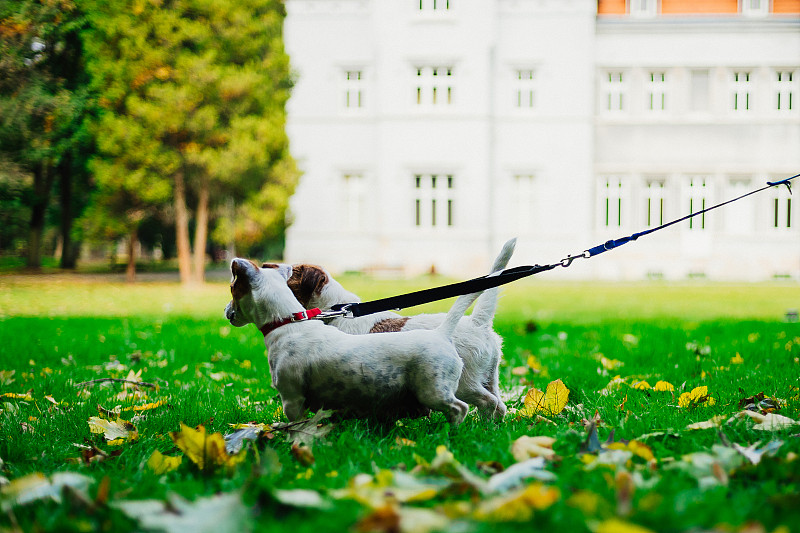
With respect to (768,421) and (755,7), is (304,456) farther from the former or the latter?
(755,7)

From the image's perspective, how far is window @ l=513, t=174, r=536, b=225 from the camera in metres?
21.6

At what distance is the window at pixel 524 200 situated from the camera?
21609mm

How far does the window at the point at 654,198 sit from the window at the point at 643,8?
5763 mm

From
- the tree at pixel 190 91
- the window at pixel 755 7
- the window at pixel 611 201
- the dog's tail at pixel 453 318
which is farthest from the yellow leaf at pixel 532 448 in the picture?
the window at pixel 755 7

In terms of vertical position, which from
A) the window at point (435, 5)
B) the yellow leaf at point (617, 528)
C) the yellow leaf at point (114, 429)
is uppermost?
the window at point (435, 5)

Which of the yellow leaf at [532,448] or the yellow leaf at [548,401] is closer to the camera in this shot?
the yellow leaf at [532,448]

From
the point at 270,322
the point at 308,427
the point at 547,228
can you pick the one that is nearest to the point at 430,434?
the point at 308,427

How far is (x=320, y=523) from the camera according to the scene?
1.41 meters

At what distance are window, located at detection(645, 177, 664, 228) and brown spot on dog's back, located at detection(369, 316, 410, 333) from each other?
802 inches

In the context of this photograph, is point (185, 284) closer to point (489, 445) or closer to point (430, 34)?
point (430, 34)

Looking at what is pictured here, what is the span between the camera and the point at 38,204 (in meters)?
19.0

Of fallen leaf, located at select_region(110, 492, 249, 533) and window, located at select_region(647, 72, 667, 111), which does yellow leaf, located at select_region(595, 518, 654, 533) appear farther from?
window, located at select_region(647, 72, 667, 111)

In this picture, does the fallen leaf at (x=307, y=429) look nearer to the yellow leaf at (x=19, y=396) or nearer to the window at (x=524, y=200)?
the yellow leaf at (x=19, y=396)

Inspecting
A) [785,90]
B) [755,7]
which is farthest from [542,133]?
[755,7]
